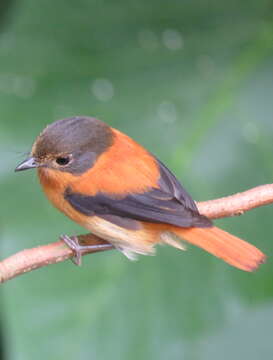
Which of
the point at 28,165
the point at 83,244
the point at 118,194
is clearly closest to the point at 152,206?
the point at 118,194

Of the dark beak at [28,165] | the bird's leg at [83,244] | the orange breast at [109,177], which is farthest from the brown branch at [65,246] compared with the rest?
the dark beak at [28,165]

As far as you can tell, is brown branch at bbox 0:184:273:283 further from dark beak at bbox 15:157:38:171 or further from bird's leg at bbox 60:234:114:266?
dark beak at bbox 15:157:38:171

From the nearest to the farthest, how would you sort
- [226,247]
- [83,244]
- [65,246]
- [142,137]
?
[65,246] → [226,247] → [83,244] → [142,137]

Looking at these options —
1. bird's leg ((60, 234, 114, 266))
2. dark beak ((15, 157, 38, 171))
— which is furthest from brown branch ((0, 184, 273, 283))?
dark beak ((15, 157, 38, 171))

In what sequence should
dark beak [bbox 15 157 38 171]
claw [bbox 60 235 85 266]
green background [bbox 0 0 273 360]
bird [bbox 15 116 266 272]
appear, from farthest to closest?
green background [bbox 0 0 273 360] → dark beak [bbox 15 157 38 171] → bird [bbox 15 116 266 272] → claw [bbox 60 235 85 266]

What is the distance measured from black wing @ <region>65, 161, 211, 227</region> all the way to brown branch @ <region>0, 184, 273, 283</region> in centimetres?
5

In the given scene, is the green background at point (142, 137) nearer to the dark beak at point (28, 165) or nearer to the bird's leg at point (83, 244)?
the bird's leg at point (83, 244)

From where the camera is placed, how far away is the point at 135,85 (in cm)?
323

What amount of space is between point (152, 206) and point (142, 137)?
809 millimetres

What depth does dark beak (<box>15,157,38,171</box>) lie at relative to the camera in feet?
8.06

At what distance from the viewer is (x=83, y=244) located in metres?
2.44

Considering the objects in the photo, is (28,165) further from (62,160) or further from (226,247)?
(226,247)

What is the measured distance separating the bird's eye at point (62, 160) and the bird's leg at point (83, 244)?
23cm

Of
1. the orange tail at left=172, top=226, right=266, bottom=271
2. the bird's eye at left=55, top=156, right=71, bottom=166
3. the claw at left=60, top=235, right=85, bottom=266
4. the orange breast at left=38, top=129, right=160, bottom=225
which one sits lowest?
the orange tail at left=172, top=226, right=266, bottom=271
